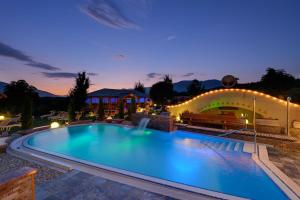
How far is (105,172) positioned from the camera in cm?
551

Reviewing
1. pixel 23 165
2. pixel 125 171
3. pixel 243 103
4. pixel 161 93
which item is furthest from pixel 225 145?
pixel 161 93

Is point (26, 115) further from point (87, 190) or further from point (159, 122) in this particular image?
point (87, 190)

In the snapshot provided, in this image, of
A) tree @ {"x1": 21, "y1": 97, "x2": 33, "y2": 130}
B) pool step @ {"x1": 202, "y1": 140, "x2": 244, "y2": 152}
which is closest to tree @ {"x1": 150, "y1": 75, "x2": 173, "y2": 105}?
pool step @ {"x1": 202, "y1": 140, "x2": 244, "y2": 152}

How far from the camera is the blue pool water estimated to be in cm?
571

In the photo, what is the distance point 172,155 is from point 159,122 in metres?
5.24

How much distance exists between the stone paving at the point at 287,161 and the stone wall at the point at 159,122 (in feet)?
21.5

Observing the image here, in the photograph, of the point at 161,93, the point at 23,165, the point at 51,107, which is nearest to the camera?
the point at 23,165

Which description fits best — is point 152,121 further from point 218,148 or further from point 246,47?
point 246,47

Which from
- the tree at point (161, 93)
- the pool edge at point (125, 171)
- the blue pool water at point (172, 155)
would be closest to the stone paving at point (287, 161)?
the pool edge at point (125, 171)

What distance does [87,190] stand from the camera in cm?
428

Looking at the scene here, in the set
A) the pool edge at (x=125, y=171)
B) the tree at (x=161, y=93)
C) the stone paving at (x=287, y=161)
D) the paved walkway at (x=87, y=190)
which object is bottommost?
the paved walkway at (x=87, y=190)

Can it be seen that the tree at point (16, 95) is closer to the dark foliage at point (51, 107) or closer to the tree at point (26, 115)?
the dark foliage at point (51, 107)

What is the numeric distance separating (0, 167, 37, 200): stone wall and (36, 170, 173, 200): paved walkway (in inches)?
38.0

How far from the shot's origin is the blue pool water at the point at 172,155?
571 centimetres
